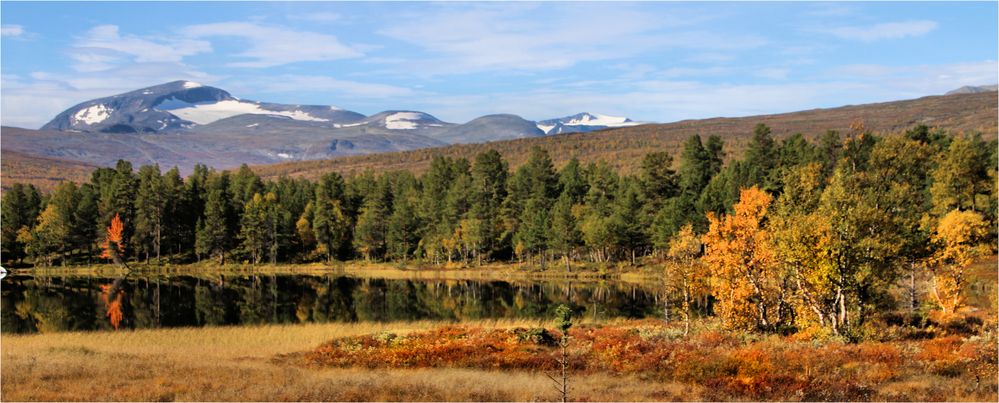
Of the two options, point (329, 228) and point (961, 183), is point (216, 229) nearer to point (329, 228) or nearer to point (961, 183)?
point (329, 228)

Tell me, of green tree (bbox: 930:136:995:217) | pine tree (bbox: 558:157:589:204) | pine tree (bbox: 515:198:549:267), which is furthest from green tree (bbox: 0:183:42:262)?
green tree (bbox: 930:136:995:217)

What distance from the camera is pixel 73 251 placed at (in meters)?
141

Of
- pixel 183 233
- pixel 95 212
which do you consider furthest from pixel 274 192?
pixel 95 212

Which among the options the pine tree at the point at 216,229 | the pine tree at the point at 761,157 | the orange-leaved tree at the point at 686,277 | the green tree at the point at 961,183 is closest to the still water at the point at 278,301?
the orange-leaved tree at the point at 686,277

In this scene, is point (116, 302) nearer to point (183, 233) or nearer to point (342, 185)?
point (183, 233)

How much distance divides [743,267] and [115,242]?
12169 cm

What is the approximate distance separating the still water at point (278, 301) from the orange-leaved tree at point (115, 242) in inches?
736

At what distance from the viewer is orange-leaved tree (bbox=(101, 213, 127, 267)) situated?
132 metres

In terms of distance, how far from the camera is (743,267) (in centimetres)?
4684

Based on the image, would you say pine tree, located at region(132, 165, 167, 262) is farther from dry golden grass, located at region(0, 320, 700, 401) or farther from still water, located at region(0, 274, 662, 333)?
dry golden grass, located at region(0, 320, 700, 401)

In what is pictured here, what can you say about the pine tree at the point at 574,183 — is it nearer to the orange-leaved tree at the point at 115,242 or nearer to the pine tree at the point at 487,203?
the pine tree at the point at 487,203

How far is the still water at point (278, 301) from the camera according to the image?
6506 centimetres

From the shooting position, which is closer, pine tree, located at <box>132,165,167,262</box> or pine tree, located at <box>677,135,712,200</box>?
pine tree, located at <box>677,135,712,200</box>

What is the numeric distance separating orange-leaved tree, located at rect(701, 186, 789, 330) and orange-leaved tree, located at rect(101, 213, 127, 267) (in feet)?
387
